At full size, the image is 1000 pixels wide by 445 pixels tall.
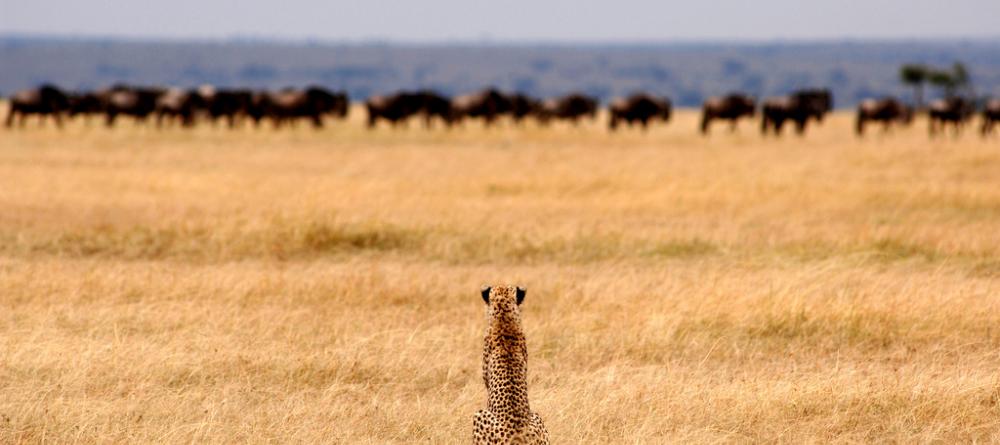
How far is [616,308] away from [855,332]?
2.22m

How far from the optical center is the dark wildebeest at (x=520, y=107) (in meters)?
76.2

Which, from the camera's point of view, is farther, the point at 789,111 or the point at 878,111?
the point at 878,111

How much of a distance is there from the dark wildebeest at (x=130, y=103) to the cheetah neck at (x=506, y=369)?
54.6 m

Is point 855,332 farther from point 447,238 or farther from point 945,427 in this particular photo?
point 447,238

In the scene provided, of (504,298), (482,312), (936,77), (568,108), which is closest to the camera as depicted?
(504,298)

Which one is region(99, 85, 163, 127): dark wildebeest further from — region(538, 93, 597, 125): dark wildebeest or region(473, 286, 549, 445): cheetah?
region(473, 286, 549, 445): cheetah

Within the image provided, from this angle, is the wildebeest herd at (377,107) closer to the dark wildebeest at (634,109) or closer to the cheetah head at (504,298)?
the dark wildebeest at (634,109)

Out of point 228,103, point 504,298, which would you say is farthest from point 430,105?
point 504,298

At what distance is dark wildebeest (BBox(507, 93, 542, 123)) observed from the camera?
76188mm

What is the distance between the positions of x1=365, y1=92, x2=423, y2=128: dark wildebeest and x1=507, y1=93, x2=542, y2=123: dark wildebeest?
9.64m

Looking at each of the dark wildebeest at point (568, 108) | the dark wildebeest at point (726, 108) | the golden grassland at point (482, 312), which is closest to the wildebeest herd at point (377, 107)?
the dark wildebeest at point (726, 108)

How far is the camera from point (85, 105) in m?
64.3

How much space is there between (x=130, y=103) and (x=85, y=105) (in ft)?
14.5

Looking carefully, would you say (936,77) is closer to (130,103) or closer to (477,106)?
(477,106)
